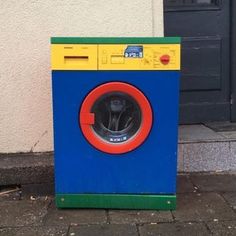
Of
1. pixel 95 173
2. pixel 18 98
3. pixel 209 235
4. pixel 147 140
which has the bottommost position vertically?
pixel 209 235

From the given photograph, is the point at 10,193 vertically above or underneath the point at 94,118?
underneath

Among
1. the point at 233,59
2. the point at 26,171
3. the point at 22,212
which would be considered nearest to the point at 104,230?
the point at 22,212

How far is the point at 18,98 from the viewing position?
482cm

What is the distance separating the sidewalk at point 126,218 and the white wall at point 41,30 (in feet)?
3.01

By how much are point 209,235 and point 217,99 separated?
245 centimetres

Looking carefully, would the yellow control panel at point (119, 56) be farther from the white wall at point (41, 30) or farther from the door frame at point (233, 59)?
the door frame at point (233, 59)

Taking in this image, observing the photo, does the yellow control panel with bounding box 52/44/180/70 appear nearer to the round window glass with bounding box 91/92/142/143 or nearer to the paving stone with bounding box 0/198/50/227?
the round window glass with bounding box 91/92/142/143

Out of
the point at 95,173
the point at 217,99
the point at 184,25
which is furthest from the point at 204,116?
the point at 95,173

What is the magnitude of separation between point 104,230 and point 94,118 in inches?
34.7

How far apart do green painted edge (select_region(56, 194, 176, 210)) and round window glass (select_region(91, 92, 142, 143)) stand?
1.52 feet

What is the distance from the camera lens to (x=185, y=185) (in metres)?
4.83

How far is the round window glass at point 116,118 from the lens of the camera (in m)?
4.16

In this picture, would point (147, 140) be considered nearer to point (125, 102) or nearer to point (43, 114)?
point (125, 102)

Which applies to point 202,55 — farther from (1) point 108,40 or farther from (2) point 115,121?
(1) point 108,40
